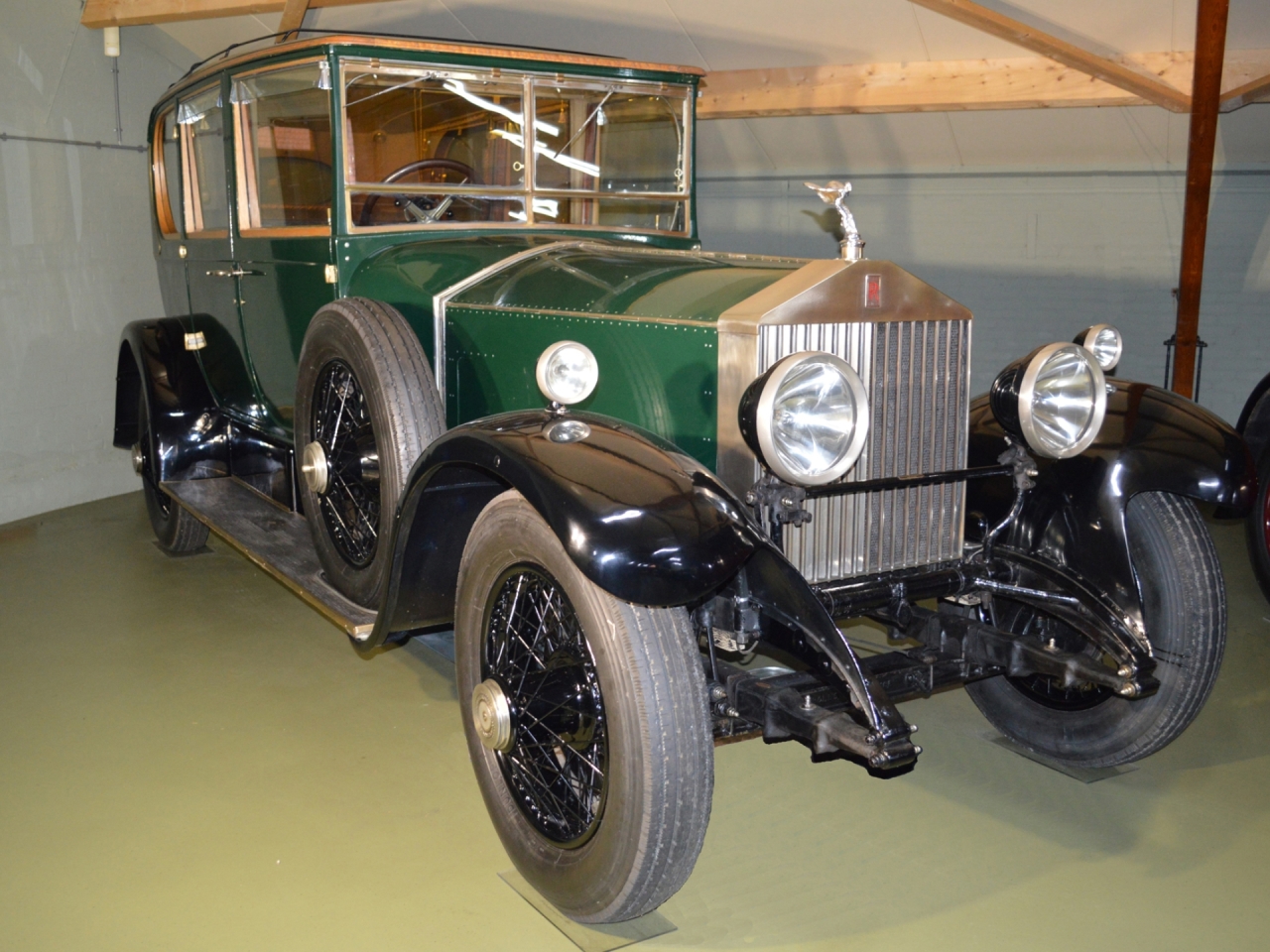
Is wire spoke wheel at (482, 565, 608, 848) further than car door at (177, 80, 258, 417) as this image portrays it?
No

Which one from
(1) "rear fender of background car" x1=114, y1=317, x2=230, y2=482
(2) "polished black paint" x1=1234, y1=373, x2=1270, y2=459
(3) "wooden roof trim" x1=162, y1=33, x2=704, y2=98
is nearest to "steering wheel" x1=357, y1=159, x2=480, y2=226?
(3) "wooden roof trim" x1=162, y1=33, x2=704, y2=98

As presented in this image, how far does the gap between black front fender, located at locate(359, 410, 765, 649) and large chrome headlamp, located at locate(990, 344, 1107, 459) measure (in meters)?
0.80

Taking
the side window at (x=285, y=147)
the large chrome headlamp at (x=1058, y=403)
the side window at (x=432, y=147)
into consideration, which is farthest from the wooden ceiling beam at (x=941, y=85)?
the large chrome headlamp at (x=1058, y=403)

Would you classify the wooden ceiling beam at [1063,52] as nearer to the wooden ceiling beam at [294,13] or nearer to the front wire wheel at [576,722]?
the wooden ceiling beam at [294,13]

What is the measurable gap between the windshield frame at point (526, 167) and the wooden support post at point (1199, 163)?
257cm

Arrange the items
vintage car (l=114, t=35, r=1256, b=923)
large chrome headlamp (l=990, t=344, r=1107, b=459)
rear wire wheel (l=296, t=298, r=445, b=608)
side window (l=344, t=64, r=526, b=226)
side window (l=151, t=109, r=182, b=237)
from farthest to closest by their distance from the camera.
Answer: side window (l=151, t=109, r=182, b=237)
side window (l=344, t=64, r=526, b=226)
rear wire wheel (l=296, t=298, r=445, b=608)
large chrome headlamp (l=990, t=344, r=1107, b=459)
vintage car (l=114, t=35, r=1256, b=923)

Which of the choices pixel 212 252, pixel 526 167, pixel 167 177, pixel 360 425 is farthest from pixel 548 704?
pixel 167 177

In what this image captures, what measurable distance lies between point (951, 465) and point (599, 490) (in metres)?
1.03

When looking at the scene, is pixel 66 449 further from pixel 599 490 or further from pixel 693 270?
pixel 599 490

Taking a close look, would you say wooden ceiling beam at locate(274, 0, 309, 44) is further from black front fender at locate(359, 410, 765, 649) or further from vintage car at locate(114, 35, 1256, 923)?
black front fender at locate(359, 410, 765, 649)

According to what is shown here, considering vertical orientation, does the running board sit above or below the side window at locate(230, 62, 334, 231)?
below

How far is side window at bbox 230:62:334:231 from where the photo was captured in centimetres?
349

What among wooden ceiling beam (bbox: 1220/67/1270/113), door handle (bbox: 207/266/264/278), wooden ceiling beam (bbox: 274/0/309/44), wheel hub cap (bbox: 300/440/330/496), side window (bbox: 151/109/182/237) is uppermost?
wooden ceiling beam (bbox: 274/0/309/44)

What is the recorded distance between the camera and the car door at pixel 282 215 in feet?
11.6
